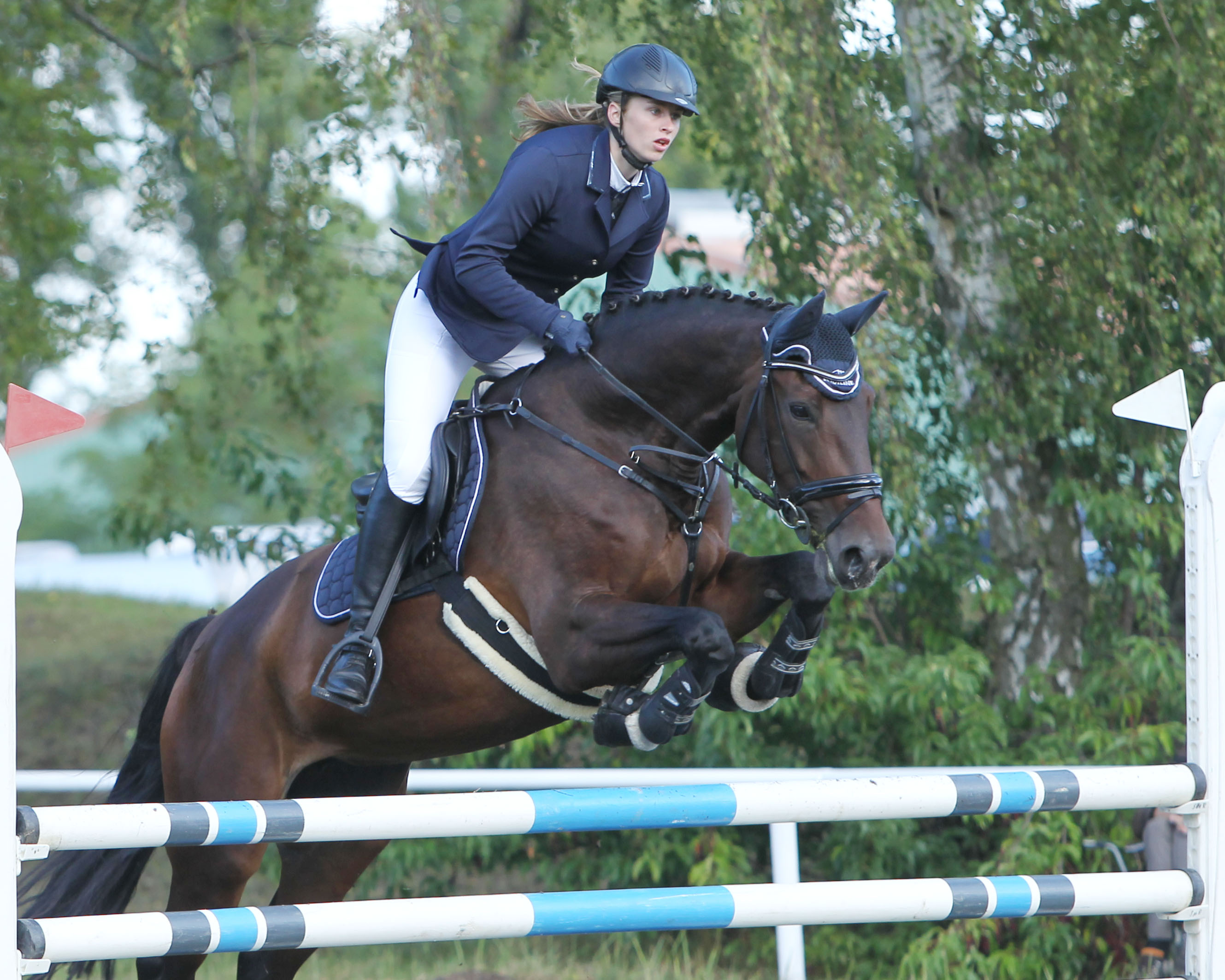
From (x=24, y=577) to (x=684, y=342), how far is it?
42.6 ft

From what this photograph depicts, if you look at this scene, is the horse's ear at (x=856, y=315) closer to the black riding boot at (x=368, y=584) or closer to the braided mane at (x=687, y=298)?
the braided mane at (x=687, y=298)

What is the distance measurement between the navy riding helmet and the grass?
8.44ft

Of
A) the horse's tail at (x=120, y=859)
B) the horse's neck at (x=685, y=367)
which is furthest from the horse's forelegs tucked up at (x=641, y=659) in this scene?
the horse's tail at (x=120, y=859)

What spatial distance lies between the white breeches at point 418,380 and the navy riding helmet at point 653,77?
2.08 feet

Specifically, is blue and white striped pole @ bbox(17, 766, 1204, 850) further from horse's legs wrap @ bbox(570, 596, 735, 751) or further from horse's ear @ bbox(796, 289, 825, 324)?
horse's ear @ bbox(796, 289, 825, 324)

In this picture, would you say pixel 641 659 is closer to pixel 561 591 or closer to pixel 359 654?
pixel 561 591

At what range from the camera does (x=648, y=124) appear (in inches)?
119

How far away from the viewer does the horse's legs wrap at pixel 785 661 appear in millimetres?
2951

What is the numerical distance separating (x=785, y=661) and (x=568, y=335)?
0.90 metres

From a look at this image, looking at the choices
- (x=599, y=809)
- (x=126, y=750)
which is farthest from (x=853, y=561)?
(x=126, y=750)

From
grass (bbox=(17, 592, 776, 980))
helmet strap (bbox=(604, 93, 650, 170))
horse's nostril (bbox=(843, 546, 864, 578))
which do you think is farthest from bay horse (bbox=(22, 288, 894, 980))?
grass (bbox=(17, 592, 776, 980))

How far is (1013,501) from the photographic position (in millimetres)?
5867

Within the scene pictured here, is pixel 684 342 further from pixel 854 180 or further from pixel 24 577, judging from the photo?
pixel 24 577

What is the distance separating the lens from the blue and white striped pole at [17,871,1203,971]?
216cm
